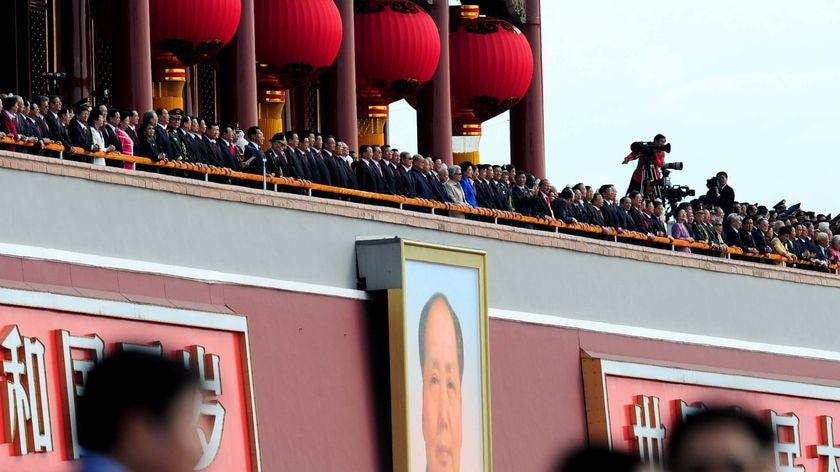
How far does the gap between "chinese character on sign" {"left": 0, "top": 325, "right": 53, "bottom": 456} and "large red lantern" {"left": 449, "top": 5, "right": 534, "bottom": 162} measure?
14.5m

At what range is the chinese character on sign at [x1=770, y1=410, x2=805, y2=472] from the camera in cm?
2567

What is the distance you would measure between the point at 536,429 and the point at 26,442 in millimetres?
8113

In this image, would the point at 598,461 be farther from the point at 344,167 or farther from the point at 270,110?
the point at 270,110

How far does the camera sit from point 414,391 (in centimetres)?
2117

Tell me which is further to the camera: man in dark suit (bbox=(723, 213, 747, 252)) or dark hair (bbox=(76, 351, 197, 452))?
man in dark suit (bbox=(723, 213, 747, 252))

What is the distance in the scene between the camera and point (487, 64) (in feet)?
98.7

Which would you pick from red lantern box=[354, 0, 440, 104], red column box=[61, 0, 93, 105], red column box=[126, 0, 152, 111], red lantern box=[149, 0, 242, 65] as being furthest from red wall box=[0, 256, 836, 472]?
red column box=[61, 0, 93, 105]

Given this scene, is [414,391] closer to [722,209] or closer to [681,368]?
[681,368]

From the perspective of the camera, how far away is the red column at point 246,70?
80.6 ft

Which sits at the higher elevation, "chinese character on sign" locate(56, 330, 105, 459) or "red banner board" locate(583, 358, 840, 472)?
"chinese character on sign" locate(56, 330, 105, 459)

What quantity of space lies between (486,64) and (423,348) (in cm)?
951

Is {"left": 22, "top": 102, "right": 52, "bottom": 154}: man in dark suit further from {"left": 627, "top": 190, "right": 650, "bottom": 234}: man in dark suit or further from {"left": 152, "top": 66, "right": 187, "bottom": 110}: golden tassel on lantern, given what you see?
{"left": 627, "top": 190, "right": 650, "bottom": 234}: man in dark suit

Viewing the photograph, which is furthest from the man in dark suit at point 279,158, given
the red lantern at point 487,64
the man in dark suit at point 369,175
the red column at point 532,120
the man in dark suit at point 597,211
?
the red column at point 532,120

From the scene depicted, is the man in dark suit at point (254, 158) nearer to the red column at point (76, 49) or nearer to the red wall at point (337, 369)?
the red wall at point (337, 369)
